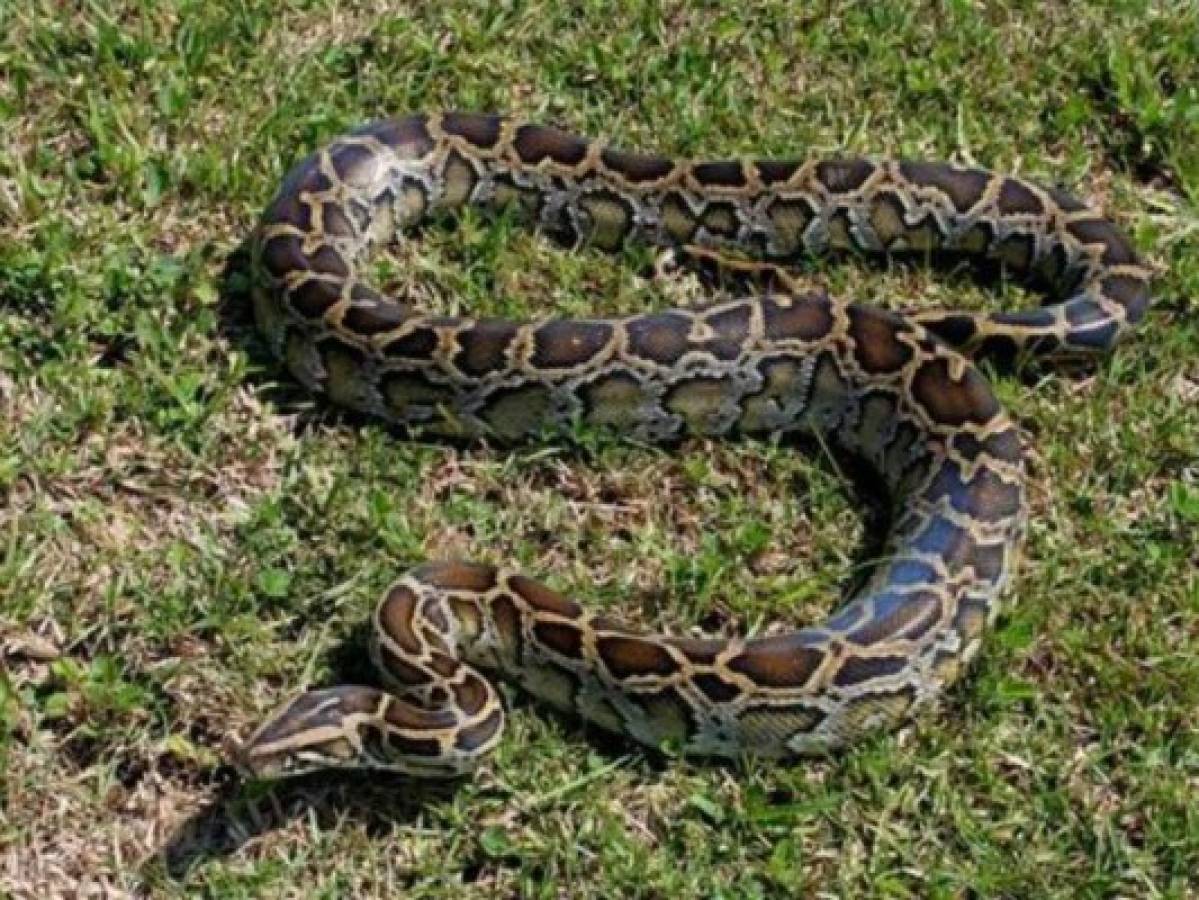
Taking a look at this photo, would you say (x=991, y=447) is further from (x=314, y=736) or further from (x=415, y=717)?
(x=314, y=736)

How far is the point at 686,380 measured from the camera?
9148 mm

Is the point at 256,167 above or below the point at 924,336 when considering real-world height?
below

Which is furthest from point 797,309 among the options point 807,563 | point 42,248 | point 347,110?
point 42,248

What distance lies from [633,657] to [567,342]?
68.8 inches

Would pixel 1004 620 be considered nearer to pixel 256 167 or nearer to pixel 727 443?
pixel 727 443

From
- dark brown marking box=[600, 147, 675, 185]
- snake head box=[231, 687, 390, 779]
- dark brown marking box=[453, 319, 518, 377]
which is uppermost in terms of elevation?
dark brown marking box=[600, 147, 675, 185]

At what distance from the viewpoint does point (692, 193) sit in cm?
1023

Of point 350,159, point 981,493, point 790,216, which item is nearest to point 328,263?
point 350,159

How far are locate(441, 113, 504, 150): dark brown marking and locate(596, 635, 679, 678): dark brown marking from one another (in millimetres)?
3294

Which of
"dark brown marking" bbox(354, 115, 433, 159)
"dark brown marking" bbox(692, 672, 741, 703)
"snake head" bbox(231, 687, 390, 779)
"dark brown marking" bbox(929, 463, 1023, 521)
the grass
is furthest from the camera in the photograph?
"dark brown marking" bbox(354, 115, 433, 159)

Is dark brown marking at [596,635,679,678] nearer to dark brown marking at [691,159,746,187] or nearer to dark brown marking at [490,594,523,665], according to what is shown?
dark brown marking at [490,594,523,665]

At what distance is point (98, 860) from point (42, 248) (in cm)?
325

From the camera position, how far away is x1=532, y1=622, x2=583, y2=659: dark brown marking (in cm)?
793

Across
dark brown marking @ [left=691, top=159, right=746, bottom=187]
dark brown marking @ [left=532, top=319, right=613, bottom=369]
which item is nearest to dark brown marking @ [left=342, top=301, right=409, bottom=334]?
dark brown marking @ [left=532, top=319, right=613, bottom=369]
